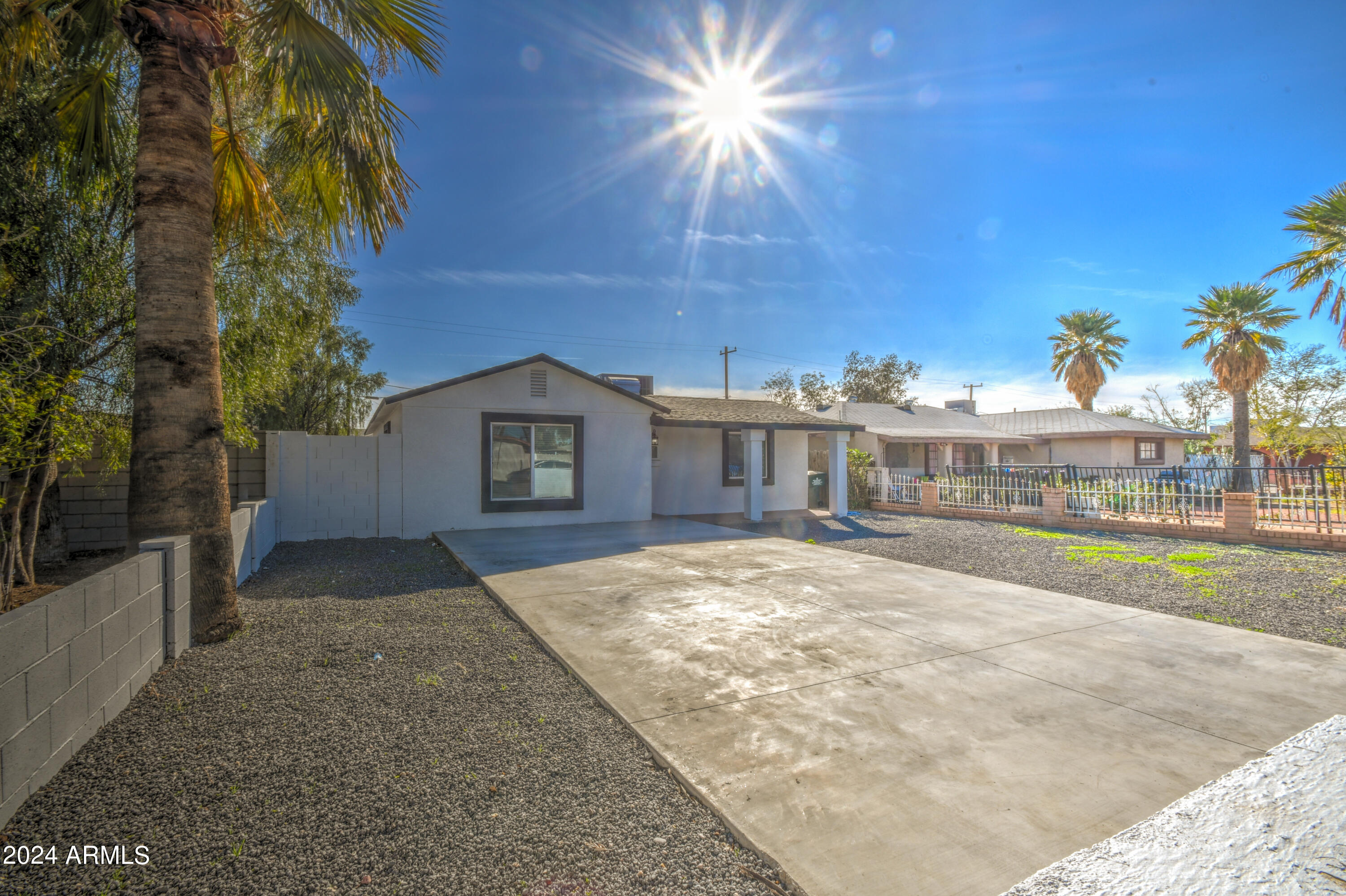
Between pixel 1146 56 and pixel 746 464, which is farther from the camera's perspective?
pixel 746 464

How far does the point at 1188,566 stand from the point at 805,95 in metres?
9.52

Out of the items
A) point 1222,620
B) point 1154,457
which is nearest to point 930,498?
point 1222,620

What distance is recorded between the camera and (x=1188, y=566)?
791 cm

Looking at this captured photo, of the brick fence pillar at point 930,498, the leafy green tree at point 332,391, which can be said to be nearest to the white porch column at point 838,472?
the brick fence pillar at point 930,498

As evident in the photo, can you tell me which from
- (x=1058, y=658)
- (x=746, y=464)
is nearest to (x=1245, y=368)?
(x=746, y=464)

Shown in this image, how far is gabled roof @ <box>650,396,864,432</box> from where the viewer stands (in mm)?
13055

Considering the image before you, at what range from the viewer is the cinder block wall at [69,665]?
2.16 meters

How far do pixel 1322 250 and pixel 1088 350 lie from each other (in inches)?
693

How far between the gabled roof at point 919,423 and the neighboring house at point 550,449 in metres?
8.71

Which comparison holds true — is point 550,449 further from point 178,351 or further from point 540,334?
point 540,334

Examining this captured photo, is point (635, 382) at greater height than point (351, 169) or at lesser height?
lesser

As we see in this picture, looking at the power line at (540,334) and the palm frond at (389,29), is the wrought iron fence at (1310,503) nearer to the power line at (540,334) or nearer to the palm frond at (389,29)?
the palm frond at (389,29)

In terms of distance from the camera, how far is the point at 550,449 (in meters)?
11.6

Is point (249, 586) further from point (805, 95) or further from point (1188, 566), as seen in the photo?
point (1188, 566)
